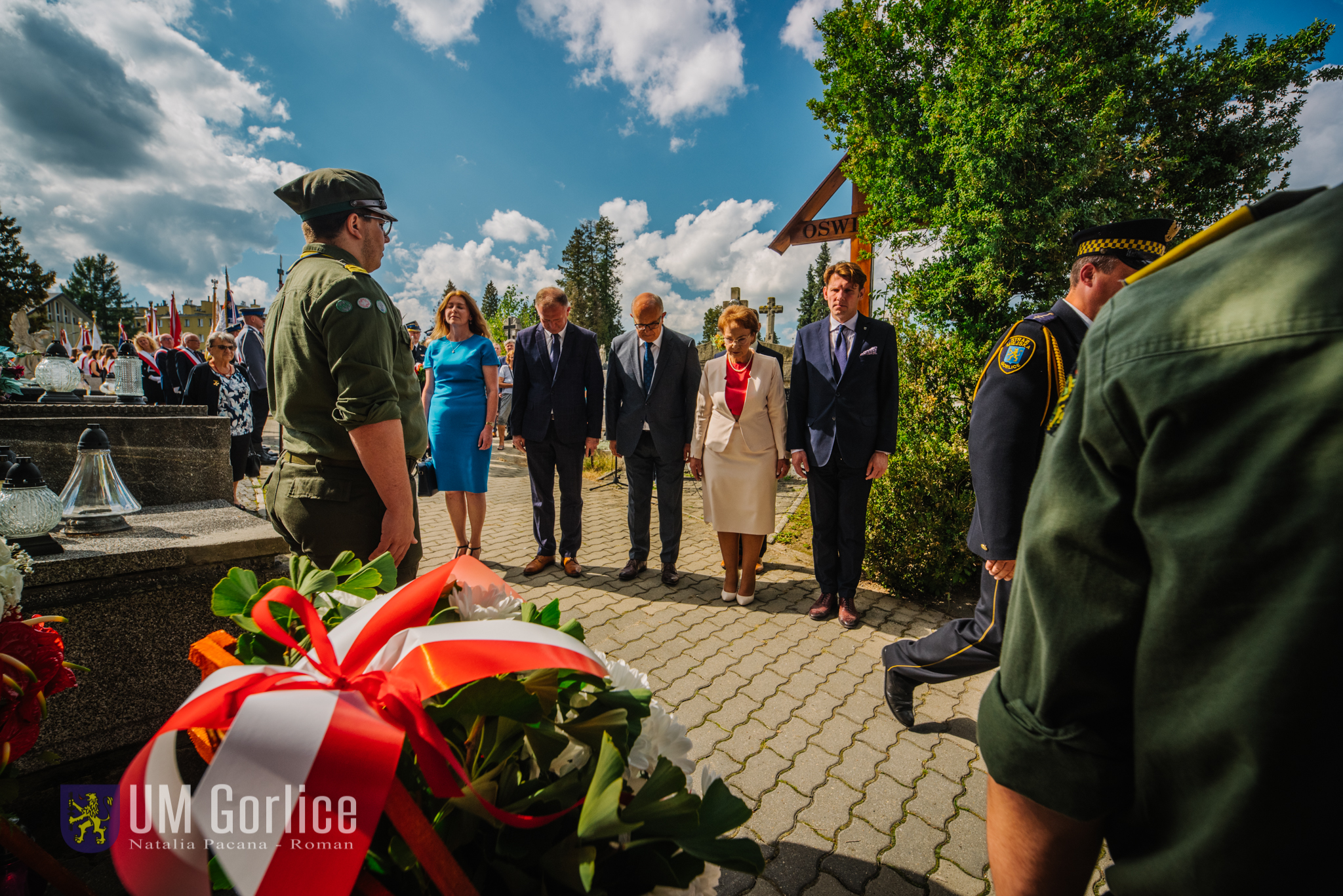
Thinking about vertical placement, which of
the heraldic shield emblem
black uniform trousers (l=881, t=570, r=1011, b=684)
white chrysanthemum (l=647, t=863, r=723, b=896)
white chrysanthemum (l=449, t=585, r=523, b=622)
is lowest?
black uniform trousers (l=881, t=570, r=1011, b=684)

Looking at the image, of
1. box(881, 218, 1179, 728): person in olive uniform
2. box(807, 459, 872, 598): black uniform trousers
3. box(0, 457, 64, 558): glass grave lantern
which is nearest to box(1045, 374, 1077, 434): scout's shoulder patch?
box(881, 218, 1179, 728): person in olive uniform

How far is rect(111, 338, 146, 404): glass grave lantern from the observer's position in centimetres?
286

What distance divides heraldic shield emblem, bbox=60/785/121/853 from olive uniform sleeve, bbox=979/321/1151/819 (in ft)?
5.29

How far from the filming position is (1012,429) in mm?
2303

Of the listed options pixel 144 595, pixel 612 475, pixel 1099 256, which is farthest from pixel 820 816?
pixel 612 475

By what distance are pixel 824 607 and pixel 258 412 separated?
27.6ft

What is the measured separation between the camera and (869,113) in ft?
25.7

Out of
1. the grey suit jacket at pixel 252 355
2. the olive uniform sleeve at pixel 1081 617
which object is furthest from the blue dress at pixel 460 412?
the grey suit jacket at pixel 252 355

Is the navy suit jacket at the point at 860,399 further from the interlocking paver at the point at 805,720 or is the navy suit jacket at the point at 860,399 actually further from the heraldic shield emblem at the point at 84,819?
the heraldic shield emblem at the point at 84,819

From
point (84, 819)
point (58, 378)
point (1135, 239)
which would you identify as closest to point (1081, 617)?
point (84, 819)

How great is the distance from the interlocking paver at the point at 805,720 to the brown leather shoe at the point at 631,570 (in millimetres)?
69

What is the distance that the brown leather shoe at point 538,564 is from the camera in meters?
4.75

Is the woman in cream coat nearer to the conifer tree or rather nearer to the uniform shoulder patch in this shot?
the uniform shoulder patch

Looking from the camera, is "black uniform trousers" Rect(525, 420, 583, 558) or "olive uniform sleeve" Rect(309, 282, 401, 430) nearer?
"olive uniform sleeve" Rect(309, 282, 401, 430)
